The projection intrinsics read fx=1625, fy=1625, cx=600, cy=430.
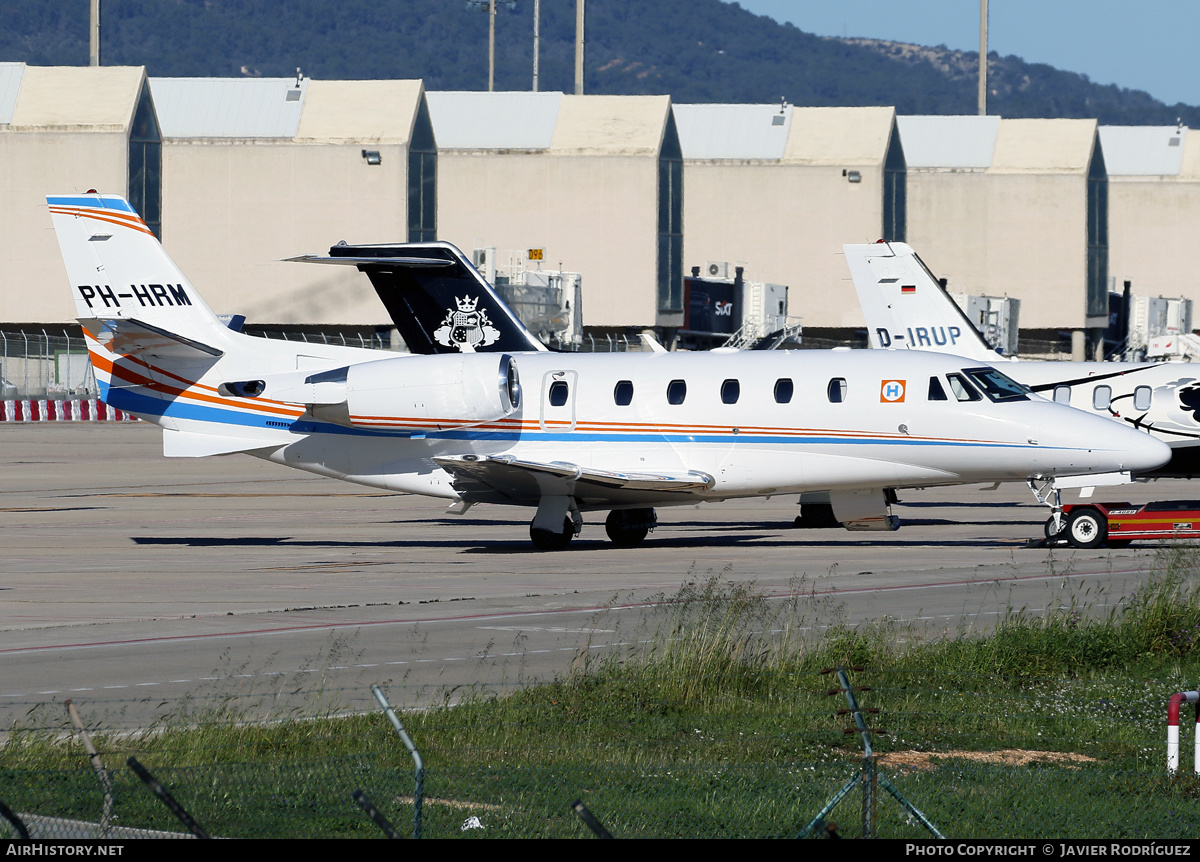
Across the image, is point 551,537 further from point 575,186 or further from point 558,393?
point 575,186

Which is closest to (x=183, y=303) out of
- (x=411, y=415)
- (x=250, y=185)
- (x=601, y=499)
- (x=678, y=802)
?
(x=411, y=415)

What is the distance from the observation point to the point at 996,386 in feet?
87.1

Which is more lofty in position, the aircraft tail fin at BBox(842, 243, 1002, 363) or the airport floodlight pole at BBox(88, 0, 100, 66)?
the airport floodlight pole at BBox(88, 0, 100, 66)

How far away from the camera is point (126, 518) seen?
33.5m

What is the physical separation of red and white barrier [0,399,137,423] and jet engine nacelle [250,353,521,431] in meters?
40.6

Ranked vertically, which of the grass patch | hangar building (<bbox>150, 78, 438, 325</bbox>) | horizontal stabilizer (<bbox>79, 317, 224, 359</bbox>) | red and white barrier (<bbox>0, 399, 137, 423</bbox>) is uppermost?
hangar building (<bbox>150, 78, 438, 325</bbox>)

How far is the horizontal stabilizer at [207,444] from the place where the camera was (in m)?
28.4

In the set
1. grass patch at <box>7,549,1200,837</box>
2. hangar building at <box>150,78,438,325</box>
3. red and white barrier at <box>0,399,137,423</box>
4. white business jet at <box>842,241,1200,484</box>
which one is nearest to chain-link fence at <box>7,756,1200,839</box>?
grass patch at <box>7,549,1200,837</box>

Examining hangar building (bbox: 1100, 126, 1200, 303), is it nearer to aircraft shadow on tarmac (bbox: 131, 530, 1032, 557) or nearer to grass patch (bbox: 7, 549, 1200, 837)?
aircraft shadow on tarmac (bbox: 131, 530, 1032, 557)

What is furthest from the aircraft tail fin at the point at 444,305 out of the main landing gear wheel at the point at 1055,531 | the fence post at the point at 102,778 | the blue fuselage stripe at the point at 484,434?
the fence post at the point at 102,778

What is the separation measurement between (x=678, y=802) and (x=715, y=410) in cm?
1721

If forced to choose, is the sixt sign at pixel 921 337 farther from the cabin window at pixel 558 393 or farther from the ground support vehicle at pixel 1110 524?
the cabin window at pixel 558 393

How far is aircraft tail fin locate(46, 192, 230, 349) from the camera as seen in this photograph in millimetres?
28781

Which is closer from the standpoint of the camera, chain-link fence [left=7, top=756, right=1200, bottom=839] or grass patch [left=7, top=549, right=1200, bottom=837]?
chain-link fence [left=7, top=756, right=1200, bottom=839]
